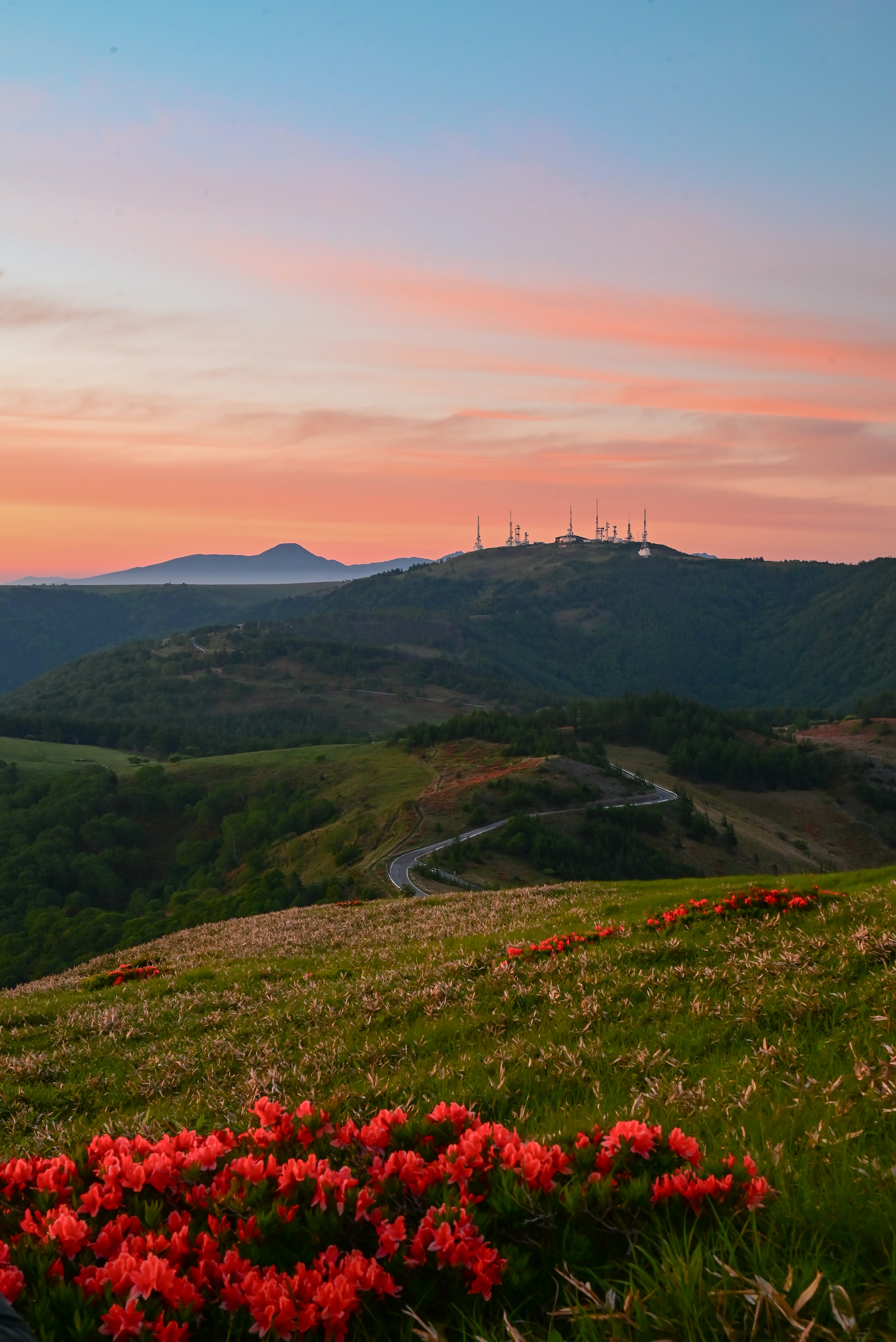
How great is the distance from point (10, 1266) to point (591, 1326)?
9.28ft

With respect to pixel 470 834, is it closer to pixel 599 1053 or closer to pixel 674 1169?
pixel 599 1053

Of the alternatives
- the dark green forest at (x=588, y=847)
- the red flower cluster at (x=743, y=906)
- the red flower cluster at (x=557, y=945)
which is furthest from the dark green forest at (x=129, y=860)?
the red flower cluster at (x=743, y=906)

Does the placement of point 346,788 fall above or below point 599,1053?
below

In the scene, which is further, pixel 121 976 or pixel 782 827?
pixel 782 827

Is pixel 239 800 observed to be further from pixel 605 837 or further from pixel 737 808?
pixel 737 808

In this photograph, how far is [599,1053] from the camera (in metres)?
8.78

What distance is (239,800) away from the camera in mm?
174500

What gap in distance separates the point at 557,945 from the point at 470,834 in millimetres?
93806

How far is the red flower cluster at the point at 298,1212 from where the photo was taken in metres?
3.80

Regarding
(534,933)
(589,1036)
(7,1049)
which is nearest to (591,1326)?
(589,1036)

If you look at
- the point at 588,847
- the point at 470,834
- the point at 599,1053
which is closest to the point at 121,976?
the point at 599,1053

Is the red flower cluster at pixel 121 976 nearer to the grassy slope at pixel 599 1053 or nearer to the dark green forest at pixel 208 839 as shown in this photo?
the grassy slope at pixel 599 1053

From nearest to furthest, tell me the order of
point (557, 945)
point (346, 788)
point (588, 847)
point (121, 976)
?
point (557, 945) → point (121, 976) → point (588, 847) → point (346, 788)

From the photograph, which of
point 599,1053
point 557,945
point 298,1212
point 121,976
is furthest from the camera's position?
point 121,976
